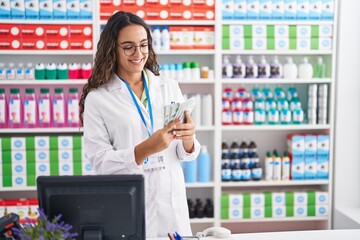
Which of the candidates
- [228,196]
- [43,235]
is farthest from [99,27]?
[43,235]

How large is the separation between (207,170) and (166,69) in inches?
38.7

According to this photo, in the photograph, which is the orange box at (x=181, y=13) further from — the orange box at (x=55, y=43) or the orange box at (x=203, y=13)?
the orange box at (x=55, y=43)

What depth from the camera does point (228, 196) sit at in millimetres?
4340

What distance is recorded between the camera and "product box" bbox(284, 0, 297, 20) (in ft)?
13.9

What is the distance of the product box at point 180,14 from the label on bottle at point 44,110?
4.23 ft

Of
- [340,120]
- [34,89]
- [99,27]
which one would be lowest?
[340,120]

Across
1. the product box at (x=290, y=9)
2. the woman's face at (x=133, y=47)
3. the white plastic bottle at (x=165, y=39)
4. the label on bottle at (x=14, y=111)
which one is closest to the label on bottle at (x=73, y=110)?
the label on bottle at (x=14, y=111)

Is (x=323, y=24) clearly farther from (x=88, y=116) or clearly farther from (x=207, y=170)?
(x=88, y=116)

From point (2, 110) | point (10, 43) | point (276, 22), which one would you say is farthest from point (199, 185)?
point (10, 43)

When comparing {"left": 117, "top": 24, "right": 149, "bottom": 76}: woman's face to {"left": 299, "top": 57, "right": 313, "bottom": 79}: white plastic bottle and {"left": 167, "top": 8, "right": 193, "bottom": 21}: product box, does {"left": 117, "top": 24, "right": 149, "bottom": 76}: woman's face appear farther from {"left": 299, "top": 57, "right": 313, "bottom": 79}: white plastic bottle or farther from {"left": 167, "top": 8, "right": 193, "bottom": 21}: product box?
{"left": 299, "top": 57, "right": 313, "bottom": 79}: white plastic bottle

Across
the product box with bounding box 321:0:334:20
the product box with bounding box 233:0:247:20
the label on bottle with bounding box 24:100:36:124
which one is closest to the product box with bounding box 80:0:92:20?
the label on bottle with bounding box 24:100:36:124

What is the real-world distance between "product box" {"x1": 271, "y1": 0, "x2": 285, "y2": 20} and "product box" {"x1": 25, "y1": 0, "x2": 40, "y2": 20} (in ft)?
6.71

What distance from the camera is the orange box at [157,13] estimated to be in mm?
4129

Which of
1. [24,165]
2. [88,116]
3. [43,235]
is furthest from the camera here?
[24,165]
